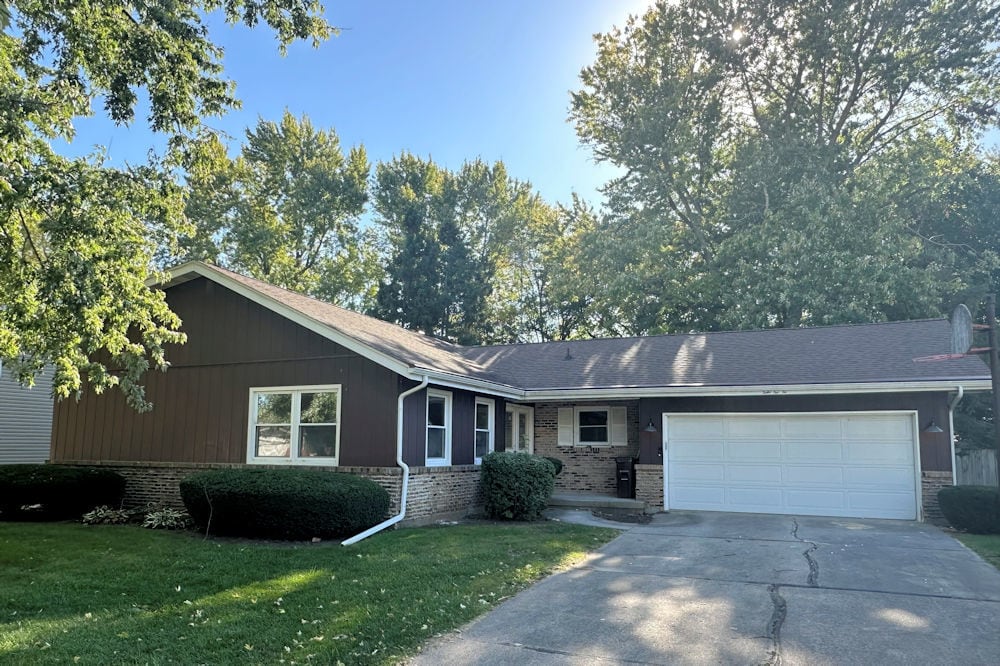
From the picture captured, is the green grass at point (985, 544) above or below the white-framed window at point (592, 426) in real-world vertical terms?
below

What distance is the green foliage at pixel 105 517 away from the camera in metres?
11.7

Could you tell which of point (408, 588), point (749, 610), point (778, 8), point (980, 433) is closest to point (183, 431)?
point (408, 588)

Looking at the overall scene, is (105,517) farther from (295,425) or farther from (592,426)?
(592,426)

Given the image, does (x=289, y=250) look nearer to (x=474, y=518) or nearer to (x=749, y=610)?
(x=474, y=518)

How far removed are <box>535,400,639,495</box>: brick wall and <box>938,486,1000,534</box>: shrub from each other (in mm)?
6150

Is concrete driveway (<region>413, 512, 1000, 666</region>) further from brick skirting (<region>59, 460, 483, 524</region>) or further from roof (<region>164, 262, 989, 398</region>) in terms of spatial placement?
roof (<region>164, 262, 989, 398</region>)

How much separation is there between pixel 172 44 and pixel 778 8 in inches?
940

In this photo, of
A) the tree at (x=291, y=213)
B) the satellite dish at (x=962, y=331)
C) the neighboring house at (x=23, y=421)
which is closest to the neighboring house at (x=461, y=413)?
the satellite dish at (x=962, y=331)

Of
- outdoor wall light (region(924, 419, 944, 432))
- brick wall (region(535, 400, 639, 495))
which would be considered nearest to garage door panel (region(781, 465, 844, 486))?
outdoor wall light (region(924, 419, 944, 432))

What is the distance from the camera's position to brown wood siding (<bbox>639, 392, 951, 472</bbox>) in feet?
39.1

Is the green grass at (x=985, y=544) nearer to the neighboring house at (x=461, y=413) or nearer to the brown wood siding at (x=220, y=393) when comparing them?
the neighboring house at (x=461, y=413)

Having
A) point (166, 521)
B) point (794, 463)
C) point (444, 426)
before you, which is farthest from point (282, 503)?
point (794, 463)

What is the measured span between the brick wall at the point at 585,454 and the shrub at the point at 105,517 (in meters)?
8.90

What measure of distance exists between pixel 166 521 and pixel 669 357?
1101 cm
